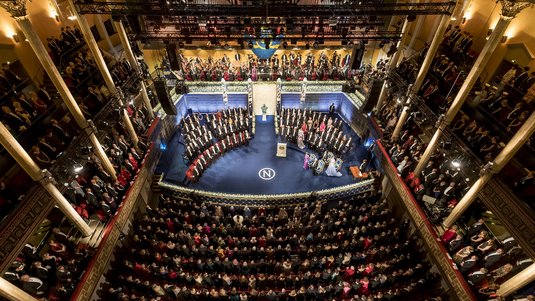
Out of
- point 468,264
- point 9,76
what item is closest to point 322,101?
point 468,264

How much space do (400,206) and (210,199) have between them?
858cm

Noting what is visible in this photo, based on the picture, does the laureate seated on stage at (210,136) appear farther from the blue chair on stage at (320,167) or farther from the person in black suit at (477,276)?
the person in black suit at (477,276)

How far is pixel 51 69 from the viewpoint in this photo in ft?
28.5

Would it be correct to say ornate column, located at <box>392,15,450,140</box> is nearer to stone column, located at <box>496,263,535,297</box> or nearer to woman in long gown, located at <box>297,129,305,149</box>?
woman in long gown, located at <box>297,129,305,149</box>

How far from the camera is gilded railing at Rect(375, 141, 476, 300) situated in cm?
843

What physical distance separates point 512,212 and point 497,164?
1360 mm

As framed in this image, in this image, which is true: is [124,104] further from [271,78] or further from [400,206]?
[400,206]

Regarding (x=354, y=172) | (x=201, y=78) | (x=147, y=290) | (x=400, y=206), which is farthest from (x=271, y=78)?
(x=147, y=290)

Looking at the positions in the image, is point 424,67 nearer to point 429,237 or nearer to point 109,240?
point 429,237

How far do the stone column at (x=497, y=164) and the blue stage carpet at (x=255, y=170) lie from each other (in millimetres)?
5277

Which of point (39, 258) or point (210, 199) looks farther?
point (210, 199)

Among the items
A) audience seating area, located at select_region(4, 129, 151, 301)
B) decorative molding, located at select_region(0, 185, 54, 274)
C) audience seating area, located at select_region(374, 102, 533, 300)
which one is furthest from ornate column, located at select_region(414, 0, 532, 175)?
decorative molding, located at select_region(0, 185, 54, 274)

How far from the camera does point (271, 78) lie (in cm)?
1842

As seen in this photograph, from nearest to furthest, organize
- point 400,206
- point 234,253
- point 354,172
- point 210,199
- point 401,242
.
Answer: point 234,253 < point 401,242 < point 400,206 < point 210,199 < point 354,172
